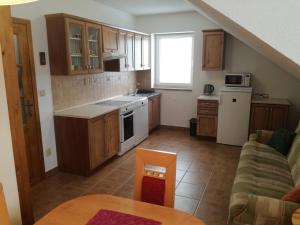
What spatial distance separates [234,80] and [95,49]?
272 cm

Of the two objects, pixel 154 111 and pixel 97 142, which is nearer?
pixel 97 142

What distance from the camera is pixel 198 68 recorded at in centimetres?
526

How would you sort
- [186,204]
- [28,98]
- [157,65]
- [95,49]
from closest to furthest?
1. [186,204]
2. [28,98]
3. [95,49]
4. [157,65]

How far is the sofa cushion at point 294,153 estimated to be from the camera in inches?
107

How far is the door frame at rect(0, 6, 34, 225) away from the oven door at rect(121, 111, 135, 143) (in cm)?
233

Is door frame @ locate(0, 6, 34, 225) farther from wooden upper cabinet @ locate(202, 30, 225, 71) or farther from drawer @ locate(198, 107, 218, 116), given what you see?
wooden upper cabinet @ locate(202, 30, 225, 71)

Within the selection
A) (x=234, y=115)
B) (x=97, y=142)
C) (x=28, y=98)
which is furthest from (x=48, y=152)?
(x=234, y=115)

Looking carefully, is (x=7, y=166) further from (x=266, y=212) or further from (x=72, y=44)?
(x=72, y=44)

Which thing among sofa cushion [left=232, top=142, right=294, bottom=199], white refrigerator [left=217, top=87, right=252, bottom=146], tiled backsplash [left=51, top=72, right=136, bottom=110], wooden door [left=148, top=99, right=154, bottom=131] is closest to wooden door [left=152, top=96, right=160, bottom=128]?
wooden door [left=148, top=99, right=154, bottom=131]

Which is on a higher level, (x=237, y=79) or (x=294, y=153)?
(x=237, y=79)

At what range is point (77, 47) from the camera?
3449 mm

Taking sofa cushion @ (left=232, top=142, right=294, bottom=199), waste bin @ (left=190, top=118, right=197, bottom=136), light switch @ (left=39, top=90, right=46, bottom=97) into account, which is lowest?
waste bin @ (left=190, top=118, right=197, bottom=136)

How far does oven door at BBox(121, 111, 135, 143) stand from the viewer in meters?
4.05

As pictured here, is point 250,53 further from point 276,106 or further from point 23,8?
point 23,8
